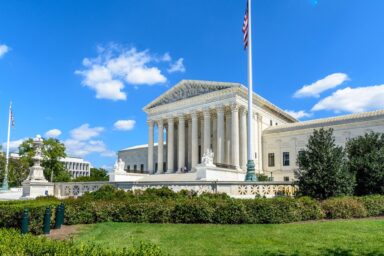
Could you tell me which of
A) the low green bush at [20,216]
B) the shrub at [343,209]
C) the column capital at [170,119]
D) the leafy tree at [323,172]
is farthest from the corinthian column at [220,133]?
the low green bush at [20,216]

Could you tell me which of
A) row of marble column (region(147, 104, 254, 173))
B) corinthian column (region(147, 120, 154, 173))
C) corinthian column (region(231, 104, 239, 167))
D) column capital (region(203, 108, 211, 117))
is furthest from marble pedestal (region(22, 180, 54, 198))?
corinthian column (region(147, 120, 154, 173))

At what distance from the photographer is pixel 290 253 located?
857 cm

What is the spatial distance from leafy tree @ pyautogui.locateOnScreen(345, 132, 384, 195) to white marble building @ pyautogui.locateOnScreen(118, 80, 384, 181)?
78.2 feet

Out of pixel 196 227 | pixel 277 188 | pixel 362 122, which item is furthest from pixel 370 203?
pixel 362 122

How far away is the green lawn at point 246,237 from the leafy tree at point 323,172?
5355 mm

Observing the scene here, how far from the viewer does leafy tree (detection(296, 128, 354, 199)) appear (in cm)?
1803

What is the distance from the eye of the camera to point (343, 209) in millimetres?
14773

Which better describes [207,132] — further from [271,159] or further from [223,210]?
[223,210]

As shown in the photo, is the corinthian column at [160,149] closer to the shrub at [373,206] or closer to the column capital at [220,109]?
the column capital at [220,109]

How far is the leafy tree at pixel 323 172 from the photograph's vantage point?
18.0 meters

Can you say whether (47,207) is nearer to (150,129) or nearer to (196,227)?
(196,227)

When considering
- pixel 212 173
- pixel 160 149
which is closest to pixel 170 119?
pixel 160 149

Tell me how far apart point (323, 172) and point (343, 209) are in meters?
3.65

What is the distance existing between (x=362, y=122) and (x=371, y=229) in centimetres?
3765
